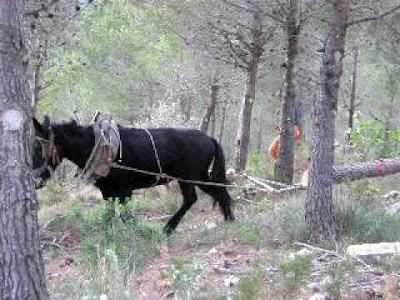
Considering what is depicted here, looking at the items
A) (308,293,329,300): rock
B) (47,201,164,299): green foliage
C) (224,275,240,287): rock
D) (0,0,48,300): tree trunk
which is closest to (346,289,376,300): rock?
(308,293,329,300): rock

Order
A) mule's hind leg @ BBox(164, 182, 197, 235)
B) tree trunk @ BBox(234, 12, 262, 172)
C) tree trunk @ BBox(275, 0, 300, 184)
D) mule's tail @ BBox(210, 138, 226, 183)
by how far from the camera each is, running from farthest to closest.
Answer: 1. tree trunk @ BBox(234, 12, 262, 172)
2. tree trunk @ BBox(275, 0, 300, 184)
3. mule's tail @ BBox(210, 138, 226, 183)
4. mule's hind leg @ BBox(164, 182, 197, 235)

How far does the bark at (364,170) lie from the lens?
29.0 ft

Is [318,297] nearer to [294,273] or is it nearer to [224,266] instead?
[294,273]

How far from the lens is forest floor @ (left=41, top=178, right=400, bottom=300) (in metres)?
4.34

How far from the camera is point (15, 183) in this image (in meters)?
3.54

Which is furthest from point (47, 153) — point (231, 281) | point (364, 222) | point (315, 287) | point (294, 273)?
point (315, 287)

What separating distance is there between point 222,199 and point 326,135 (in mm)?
2770

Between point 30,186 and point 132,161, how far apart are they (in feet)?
13.9

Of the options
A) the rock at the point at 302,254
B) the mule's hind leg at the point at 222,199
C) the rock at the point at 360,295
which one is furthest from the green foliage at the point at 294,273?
the mule's hind leg at the point at 222,199

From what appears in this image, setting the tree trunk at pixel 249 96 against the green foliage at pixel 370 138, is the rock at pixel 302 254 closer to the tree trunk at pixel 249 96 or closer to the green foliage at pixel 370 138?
the green foliage at pixel 370 138

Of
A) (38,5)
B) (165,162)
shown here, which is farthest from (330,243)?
(38,5)

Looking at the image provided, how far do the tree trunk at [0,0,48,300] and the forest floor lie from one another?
1.95 ft

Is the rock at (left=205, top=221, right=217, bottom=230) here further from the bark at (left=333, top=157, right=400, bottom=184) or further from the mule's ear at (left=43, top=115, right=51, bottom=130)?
the mule's ear at (left=43, top=115, right=51, bottom=130)

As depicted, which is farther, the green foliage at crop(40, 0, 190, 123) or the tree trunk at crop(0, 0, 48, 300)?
the green foliage at crop(40, 0, 190, 123)
